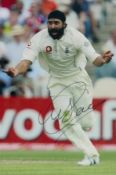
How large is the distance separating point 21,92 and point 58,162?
4536mm

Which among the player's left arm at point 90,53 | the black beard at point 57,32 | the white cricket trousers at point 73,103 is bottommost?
the white cricket trousers at point 73,103

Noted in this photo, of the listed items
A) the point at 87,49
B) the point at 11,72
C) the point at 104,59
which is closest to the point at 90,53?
the point at 87,49

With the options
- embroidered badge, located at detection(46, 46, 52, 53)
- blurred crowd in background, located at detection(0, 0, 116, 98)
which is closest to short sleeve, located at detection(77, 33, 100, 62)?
embroidered badge, located at detection(46, 46, 52, 53)

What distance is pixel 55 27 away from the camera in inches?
391

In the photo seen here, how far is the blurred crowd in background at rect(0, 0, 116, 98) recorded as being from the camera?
15.3m

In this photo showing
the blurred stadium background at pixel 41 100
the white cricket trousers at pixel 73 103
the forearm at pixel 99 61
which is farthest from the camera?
the blurred stadium background at pixel 41 100

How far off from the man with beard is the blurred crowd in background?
4.77 meters

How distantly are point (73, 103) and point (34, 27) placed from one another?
6142mm

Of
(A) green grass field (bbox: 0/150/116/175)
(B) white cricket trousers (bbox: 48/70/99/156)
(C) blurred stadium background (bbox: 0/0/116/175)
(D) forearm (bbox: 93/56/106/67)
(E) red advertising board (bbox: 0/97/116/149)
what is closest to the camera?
(A) green grass field (bbox: 0/150/116/175)

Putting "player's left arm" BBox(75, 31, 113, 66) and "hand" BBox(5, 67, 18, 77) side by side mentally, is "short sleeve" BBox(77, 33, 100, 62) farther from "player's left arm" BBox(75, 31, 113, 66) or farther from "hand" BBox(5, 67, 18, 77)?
"hand" BBox(5, 67, 18, 77)

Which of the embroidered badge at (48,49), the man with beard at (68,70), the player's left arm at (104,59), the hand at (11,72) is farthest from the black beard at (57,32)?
the hand at (11,72)

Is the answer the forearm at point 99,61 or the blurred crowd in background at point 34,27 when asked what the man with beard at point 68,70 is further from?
the blurred crowd in background at point 34,27

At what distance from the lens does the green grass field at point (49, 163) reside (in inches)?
354

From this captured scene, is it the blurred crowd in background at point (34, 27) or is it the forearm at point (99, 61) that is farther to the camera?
the blurred crowd in background at point (34, 27)
